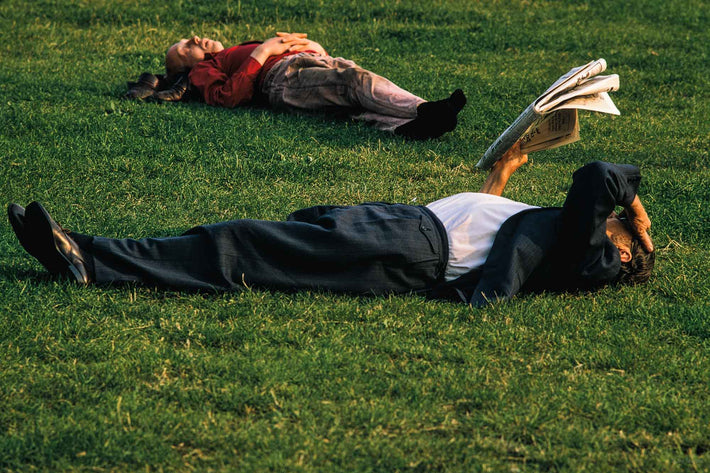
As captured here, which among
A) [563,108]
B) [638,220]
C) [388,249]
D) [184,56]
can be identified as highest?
[563,108]

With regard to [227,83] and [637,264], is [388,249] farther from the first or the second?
[227,83]

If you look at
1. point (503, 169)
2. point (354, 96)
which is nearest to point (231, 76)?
point (354, 96)

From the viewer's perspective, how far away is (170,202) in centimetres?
575

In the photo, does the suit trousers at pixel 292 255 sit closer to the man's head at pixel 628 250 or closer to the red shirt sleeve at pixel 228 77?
the man's head at pixel 628 250

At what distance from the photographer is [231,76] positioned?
27.0ft

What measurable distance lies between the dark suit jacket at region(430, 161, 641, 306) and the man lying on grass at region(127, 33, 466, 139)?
2837 mm

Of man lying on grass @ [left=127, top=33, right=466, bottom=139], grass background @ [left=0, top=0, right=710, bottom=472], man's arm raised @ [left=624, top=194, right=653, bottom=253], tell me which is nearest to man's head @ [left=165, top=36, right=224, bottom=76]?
man lying on grass @ [left=127, top=33, right=466, bottom=139]

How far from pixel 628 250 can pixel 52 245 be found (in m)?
3.00

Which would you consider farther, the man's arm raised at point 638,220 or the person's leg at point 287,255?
the man's arm raised at point 638,220

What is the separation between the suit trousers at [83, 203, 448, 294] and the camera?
13.4 feet

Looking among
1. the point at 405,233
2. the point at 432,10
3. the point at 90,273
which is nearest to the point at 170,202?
the point at 90,273

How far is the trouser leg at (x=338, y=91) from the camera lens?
7.38 meters

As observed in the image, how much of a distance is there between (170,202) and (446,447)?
3341mm

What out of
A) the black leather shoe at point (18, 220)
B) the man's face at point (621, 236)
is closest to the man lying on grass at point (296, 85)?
the man's face at point (621, 236)
